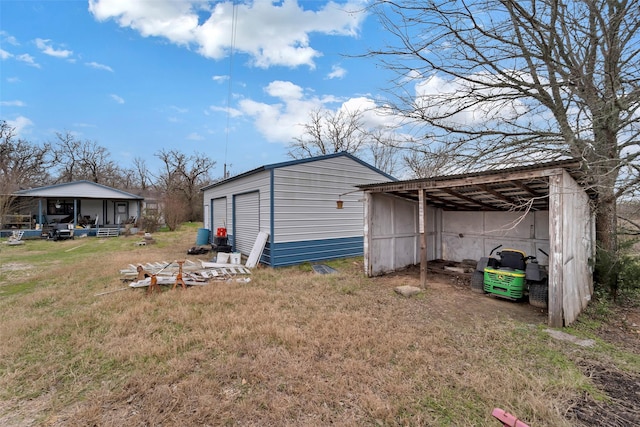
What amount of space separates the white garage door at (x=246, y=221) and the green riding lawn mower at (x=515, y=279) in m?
6.35

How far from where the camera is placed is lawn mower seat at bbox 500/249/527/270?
4.98m

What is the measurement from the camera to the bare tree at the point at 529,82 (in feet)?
13.9

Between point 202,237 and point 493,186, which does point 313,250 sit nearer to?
point 493,186

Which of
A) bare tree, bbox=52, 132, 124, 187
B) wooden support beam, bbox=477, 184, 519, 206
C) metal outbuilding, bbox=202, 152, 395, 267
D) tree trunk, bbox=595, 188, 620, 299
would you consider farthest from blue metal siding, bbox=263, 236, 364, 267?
bare tree, bbox=52, 132, 124, 187

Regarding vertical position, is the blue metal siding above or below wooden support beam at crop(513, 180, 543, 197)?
below

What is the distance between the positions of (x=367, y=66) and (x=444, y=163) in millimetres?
2789

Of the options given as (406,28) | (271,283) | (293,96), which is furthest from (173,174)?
(406,28)

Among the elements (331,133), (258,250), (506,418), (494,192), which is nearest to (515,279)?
(494,192)

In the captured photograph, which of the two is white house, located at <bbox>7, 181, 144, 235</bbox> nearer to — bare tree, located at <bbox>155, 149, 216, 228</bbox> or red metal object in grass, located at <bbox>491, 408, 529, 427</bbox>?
bare tree, located at <bbox>155, 149, 216, 228</bbox>

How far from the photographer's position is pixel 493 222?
299 inches

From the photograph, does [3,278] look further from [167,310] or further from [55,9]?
[55,9]

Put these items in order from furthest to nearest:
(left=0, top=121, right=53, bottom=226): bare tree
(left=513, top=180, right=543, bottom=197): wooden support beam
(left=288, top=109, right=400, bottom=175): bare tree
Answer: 1. (left=0, top=121, right=53, bottom=226): bare tree
2. (left=288, top=109, right=400, bottom=175): bare tree
3. (left=513, top=180, right=543, bottom=197): wooden support beam

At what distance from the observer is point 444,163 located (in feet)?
20.3

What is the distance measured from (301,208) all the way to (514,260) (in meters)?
5.35
